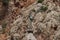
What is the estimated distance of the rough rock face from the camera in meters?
9.77

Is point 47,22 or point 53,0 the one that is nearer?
point 47,22

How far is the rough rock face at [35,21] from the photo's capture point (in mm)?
9766

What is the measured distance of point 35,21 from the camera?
34.5 ft

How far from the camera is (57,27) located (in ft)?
31.5

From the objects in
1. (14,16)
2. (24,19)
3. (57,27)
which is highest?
(14,16)

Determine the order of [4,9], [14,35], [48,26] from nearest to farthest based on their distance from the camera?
[48,26] → [14,35] → [4,9]

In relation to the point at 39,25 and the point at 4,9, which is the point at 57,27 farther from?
the point at 4,9

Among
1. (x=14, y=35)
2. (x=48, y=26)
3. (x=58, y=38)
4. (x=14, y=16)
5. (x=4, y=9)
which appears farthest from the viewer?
(x=4, y=9)

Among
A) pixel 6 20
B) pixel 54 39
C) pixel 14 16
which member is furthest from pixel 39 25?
pixel 6 20

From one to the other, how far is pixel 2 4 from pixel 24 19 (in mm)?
3534

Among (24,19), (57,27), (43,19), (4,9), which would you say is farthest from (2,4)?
(57,27)

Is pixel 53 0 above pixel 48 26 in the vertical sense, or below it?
above

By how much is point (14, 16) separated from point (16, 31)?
5.53ft

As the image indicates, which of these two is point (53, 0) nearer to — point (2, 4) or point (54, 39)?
point (54, 39)
